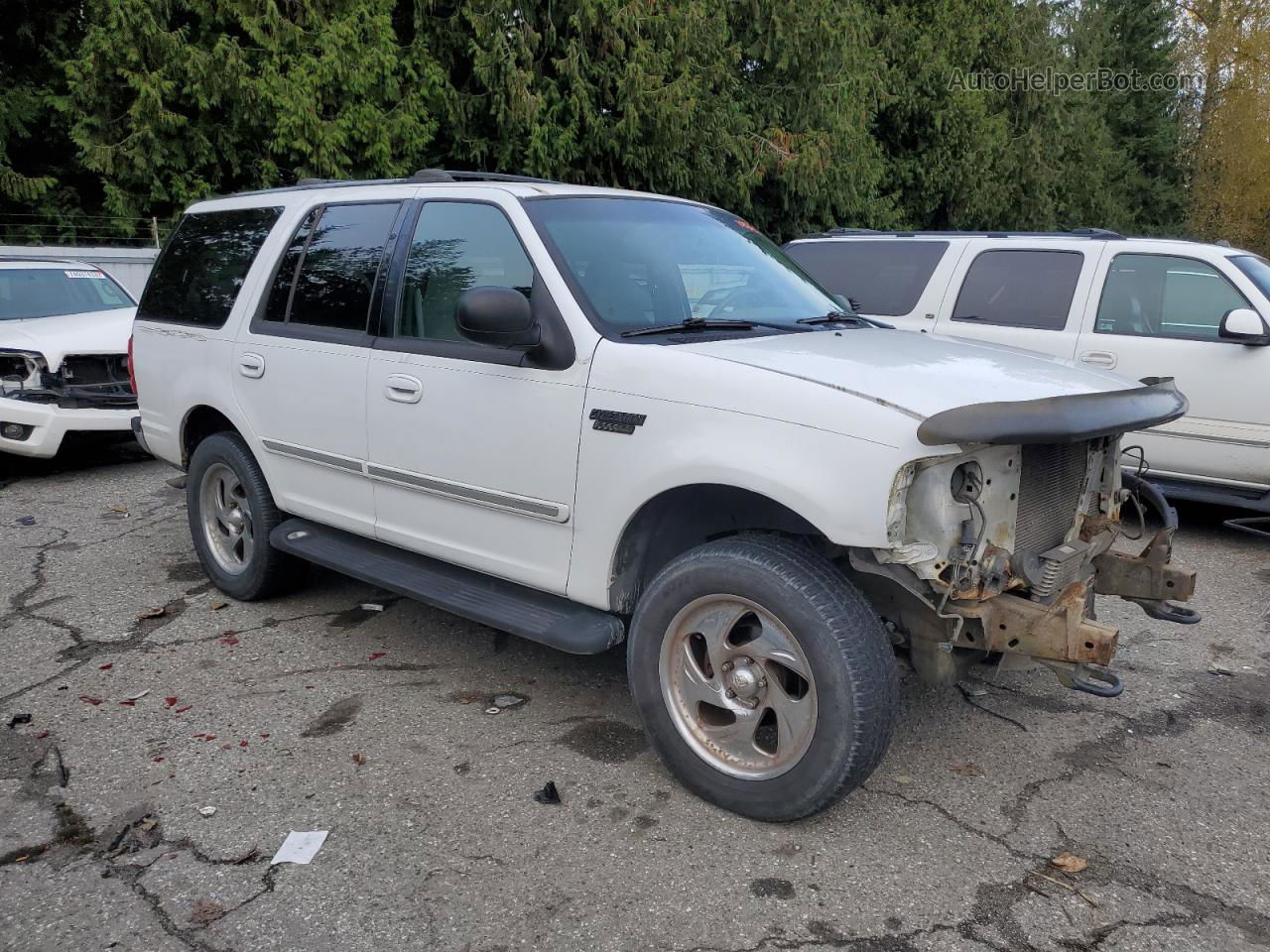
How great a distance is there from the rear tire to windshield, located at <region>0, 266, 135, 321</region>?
15.6 ft

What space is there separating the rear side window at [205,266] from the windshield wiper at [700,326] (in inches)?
94.2

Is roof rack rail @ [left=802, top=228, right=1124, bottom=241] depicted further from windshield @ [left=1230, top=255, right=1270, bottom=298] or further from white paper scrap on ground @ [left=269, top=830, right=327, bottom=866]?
white paper scrap on ground @ [left=269, top=830, right=327, bottom=866]

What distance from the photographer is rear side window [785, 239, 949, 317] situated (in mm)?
7918

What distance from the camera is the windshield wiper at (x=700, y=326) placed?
3.86m

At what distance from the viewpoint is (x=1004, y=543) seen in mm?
3379

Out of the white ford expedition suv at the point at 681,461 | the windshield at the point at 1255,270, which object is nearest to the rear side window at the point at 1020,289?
the windshield at the point at 1255,270

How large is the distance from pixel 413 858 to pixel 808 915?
Answer: 1180 mm

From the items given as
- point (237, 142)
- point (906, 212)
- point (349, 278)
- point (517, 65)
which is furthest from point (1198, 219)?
point (349, 278)

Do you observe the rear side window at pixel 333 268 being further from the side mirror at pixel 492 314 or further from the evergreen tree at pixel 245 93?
the evergreen tree at pixel 245 93

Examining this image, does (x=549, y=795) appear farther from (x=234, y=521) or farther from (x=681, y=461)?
(x=234, y=521)

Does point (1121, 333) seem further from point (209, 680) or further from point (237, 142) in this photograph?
point (237, 142)

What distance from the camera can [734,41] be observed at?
58.9 ft

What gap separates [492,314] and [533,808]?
164 centimetres

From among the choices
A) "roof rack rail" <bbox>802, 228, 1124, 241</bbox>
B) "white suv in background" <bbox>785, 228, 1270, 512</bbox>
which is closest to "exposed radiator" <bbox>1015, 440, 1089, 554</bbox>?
"white suv in background" <bbox>785, 228, 1270, 512</bbox>
